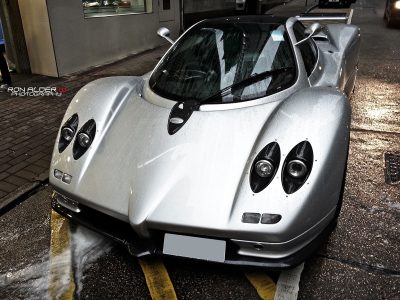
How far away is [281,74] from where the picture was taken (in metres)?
2.75

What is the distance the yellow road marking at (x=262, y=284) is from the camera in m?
2.10

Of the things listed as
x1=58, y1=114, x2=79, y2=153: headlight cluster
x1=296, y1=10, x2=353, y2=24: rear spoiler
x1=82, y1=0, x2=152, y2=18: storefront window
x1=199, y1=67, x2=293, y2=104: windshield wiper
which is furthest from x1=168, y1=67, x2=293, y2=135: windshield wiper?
x1=82, y1=0, x2=152, y2=18: storefront window

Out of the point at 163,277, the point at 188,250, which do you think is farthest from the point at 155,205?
the point at 163,277

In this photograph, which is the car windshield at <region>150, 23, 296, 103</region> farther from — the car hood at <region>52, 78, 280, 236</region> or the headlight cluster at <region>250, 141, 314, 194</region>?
the headlight cluster at <region>250, 141, 314, 194</region>

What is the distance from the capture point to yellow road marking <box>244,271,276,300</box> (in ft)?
6.90

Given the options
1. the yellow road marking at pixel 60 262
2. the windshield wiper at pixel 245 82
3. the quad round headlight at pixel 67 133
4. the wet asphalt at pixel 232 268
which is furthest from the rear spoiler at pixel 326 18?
the yellow road marking at pixel 60 262

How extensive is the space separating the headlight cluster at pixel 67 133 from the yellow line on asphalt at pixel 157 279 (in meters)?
0.95

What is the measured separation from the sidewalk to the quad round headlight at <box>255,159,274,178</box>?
2191mm

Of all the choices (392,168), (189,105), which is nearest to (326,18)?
(392,168)

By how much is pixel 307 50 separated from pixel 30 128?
3319 millimetres

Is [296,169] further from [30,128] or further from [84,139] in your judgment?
[30,128]

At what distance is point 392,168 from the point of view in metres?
3.47

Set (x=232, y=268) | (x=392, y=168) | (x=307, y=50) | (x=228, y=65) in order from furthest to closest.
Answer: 1. (x=392, y=168)
2. (x=307, y=50)
3. (x=228, y=65)
4. (x=232, y=268)

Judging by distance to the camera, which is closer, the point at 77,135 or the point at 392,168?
the point at 77,135
